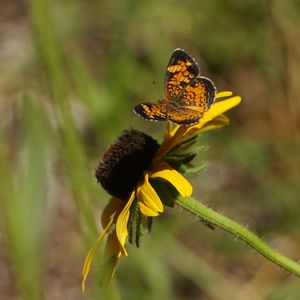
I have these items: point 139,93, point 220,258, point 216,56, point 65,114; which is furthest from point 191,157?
point 216,56

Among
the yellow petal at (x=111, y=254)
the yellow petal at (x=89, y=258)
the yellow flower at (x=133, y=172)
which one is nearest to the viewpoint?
the yellow petal at (x=89, y=258)

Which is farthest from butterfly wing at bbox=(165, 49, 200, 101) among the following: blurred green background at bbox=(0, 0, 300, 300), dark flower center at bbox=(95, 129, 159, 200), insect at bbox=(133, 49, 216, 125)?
blurred green background at bbox=(0, 0, 300, 300)

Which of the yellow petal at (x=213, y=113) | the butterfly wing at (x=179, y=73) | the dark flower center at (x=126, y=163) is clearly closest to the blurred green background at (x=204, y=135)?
the dark flower center at (x=126, y=163)

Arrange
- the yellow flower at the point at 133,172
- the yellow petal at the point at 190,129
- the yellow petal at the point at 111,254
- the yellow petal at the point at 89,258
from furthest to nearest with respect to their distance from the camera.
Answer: the yellow petal at the point at 190,129 < the yellow flower at the point at 133,172 < the yellow petal at the point at 111,254 < the yellow petal at the point at 89,258

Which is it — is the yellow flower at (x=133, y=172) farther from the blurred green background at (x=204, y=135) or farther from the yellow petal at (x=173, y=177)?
the blurred green background at (x=204, y=135)

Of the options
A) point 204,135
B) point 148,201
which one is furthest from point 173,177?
A: point 204,135

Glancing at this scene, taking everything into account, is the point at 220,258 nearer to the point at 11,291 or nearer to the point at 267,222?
the point at 267,222
